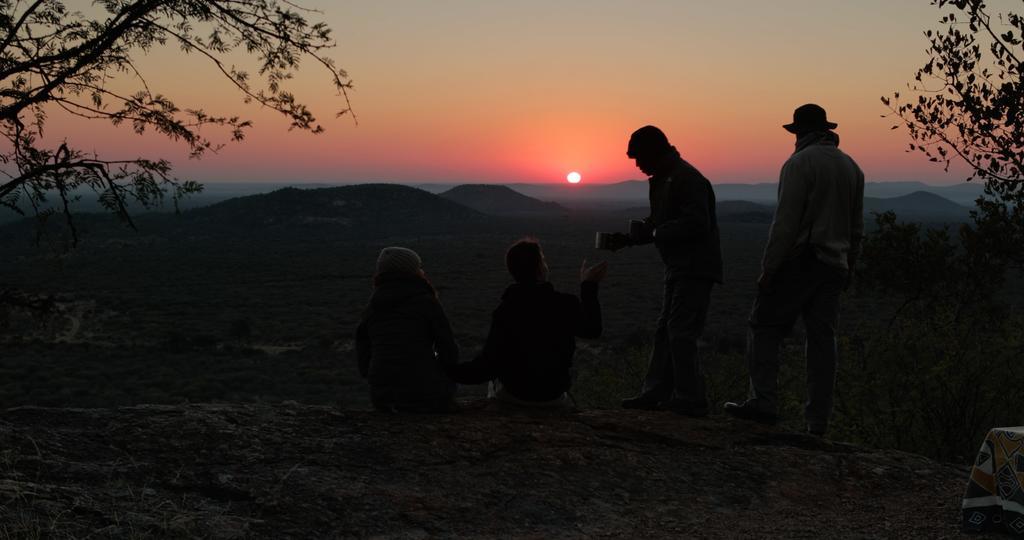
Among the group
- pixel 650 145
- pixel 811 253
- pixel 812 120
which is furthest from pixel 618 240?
pixel 812 120

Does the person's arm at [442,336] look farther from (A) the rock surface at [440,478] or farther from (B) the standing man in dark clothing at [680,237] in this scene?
(B) the standing man in dark clothing at [680,237]

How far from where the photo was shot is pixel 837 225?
15.0ft

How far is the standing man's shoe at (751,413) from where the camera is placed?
16.3 ft

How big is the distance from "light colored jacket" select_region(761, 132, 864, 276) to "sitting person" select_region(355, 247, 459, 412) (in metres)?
2.07

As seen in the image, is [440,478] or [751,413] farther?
[751,413]

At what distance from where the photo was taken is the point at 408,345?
4715 mm

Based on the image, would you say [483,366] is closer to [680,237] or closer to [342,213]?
[680,237]

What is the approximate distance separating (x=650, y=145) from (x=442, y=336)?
5.80ft

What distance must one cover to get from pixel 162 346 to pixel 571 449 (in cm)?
3087

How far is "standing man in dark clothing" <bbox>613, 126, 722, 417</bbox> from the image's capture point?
470 centimetres

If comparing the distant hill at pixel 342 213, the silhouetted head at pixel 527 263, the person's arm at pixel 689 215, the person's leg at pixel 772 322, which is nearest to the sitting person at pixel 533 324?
the silhouetted head at pixel 527 263

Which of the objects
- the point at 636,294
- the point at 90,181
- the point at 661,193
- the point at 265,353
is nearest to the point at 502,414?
the point at 661,193

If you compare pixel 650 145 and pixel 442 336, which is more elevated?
pixel 650 145

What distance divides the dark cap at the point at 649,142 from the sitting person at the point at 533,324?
792mm
